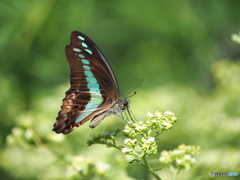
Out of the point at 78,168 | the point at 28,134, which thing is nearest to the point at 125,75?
the point at 28,134

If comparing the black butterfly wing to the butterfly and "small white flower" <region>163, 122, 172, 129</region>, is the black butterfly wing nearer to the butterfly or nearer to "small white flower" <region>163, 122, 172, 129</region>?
the butterfly

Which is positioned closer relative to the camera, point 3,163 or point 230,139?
point 230,139

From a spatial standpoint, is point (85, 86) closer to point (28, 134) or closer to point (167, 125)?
point (28, 134)

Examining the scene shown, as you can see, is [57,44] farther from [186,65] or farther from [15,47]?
[186,65]

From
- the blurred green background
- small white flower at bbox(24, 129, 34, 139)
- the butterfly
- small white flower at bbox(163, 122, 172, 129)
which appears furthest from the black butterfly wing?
small white flower at bbox(163, 122, 172, 129)

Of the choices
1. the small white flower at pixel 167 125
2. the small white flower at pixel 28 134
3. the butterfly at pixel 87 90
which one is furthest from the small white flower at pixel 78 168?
the small white flower at pixel 28 134

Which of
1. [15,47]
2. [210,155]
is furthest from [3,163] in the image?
[210,155]

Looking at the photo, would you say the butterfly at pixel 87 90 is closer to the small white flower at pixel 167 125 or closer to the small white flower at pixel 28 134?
the small white flower at pixel 28 134
